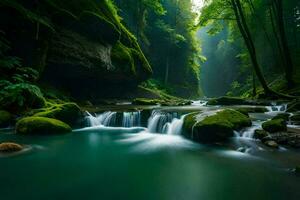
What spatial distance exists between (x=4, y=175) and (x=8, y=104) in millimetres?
5366

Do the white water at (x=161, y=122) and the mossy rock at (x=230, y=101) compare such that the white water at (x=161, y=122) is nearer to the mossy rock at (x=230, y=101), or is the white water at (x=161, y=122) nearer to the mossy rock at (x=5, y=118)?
the mossy rock at (x=5, y=118)

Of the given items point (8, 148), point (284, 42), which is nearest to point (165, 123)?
point (8, 148)

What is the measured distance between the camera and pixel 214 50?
5844cm

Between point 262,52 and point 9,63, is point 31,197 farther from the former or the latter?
point 262,52

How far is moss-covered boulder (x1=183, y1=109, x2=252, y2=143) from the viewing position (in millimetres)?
6492

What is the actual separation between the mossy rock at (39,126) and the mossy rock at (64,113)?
1.76ft

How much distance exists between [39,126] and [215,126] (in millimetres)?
5530

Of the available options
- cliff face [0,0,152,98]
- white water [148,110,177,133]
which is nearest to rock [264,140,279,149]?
white water [148,110,177,133]

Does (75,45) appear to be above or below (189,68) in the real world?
below

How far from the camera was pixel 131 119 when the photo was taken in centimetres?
1002

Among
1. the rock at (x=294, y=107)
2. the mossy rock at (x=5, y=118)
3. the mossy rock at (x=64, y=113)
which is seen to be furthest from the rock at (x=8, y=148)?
the rock at (x=294, y=107)

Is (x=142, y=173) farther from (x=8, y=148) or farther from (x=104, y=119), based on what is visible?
(x=104, y=119)

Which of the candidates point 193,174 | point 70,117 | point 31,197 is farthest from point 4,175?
point 70,117

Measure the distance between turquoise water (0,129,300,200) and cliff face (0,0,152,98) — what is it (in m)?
5.61
